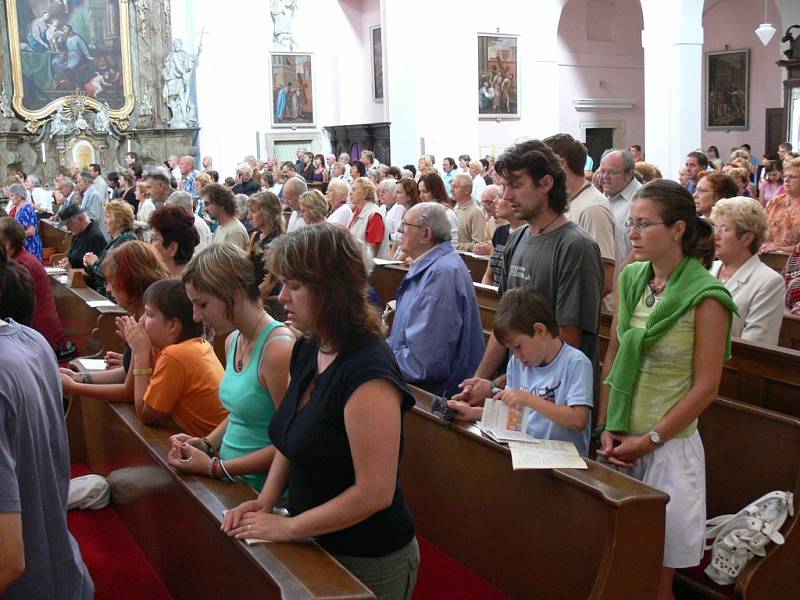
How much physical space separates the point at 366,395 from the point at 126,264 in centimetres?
248

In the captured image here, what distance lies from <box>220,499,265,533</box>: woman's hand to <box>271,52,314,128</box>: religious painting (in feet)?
72.6

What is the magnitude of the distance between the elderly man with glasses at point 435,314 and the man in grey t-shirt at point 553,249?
343mm

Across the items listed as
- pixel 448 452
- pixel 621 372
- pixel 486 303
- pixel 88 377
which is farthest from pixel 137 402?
pixel 486 303

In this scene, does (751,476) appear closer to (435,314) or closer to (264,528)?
(435,314)

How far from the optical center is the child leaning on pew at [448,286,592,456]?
123 inches

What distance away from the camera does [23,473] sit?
2.17 meters

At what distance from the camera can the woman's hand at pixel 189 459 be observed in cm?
289

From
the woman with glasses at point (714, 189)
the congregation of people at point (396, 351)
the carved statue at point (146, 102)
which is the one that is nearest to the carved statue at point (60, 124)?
the carved statue at point (146, 102)

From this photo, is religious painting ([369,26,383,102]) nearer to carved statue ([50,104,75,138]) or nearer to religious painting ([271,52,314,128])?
religious painting ([271,52,314,128])

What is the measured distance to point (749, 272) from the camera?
4.23m

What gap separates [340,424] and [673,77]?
14173 millimetres

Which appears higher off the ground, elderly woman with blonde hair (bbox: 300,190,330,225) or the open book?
elderly woman with blonde hair (bbox: 300,190,330,225)

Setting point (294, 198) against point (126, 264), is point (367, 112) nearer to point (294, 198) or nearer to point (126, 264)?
point (294, 198)

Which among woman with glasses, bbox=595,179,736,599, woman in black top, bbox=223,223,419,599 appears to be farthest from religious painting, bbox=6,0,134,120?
woman in black top, bbox=223,223,419,599
